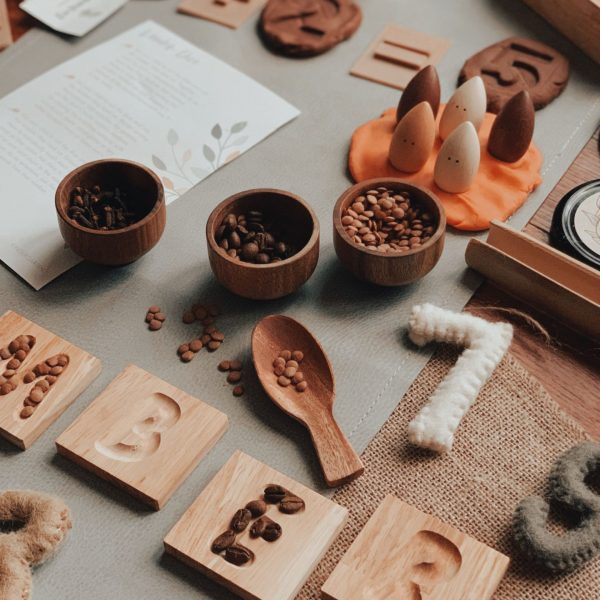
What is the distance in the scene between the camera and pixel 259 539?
79 cm

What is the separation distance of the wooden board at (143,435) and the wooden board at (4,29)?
0.69 meters

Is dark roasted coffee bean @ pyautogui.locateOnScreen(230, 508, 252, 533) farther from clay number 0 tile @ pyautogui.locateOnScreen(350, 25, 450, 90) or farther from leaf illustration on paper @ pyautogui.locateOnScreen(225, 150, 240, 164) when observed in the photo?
clay number 0 tile @ pyautogui.locateOnScreen(350, 25, 450, 90)

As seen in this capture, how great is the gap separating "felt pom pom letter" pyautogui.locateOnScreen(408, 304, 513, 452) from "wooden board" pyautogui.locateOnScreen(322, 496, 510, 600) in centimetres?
9

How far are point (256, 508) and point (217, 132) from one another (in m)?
0.60

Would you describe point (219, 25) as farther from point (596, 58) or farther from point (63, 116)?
point (596, 58)

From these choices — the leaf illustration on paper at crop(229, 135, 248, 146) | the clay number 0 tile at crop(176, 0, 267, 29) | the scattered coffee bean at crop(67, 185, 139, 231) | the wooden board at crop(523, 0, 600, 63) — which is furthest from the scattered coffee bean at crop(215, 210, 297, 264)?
Result: the wooden board at crop(523, 0, 600, 63)

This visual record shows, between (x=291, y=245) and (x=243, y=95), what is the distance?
14.0 inches

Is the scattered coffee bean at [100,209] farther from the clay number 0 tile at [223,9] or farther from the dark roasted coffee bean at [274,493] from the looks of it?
the clay number 0 tile at [223,9]

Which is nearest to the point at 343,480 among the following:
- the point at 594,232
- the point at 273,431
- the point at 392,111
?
the point at 273,431

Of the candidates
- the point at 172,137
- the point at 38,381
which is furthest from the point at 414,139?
the point at 38,381

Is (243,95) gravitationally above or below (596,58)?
below

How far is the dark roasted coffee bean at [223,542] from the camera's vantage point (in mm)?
780

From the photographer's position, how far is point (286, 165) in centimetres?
117

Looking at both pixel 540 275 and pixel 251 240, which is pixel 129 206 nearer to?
pixel 251 240
